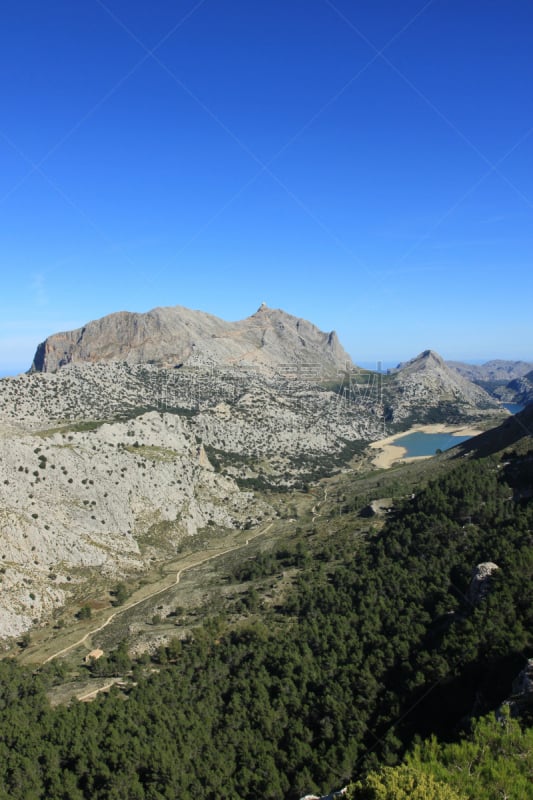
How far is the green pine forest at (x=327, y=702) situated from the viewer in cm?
2473

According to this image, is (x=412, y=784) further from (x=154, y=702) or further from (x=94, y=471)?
(x=94, y=471)

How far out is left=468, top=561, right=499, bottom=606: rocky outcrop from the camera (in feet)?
135

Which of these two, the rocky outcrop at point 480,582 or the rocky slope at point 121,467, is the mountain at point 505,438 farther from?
the rocky slope at point 121,467

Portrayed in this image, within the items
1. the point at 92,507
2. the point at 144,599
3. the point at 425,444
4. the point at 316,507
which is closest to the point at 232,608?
the point at 144,599

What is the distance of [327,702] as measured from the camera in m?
36.1

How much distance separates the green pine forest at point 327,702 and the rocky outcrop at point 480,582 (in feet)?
2.88

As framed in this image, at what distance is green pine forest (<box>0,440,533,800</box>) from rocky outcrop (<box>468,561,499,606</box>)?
878 millimetres

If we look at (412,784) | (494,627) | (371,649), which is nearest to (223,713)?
(371,649)

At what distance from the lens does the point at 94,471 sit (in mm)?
87500

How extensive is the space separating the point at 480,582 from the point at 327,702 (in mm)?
16341

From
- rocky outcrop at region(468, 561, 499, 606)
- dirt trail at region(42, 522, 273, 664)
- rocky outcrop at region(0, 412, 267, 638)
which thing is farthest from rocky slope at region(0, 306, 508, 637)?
rocky outcrop at region(468, 561, 499, 606)

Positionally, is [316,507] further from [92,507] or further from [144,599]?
[144,599]

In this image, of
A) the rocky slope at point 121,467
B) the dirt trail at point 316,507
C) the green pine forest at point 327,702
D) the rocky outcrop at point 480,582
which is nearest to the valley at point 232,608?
the green pine forest at point 327,702

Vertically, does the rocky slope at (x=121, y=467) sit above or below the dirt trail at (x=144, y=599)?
above
